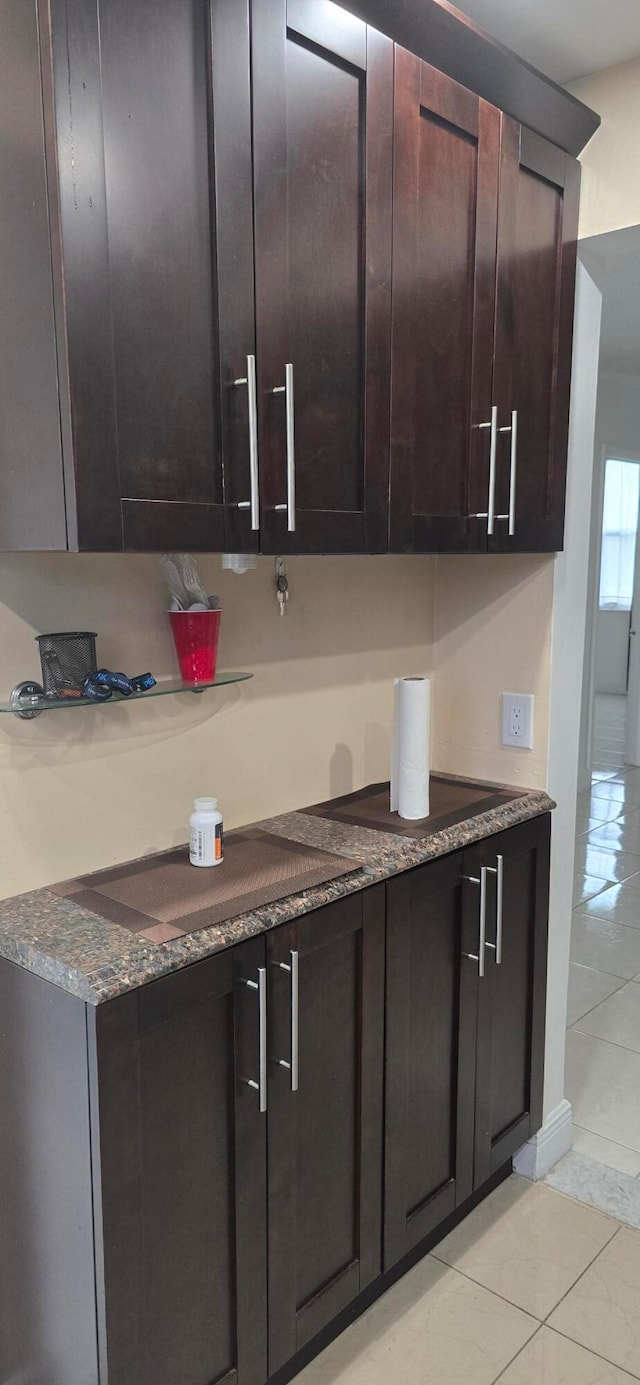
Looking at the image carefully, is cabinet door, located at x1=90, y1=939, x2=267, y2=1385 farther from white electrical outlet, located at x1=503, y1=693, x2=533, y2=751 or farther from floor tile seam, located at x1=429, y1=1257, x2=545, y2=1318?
white electrical outlet, located at x1=503, y1=693, x2=533, y2=751

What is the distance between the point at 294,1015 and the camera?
1.48 m

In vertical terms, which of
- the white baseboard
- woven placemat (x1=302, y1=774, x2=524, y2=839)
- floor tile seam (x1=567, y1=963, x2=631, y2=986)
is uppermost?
woven placemat (x1=302, y1=774, x2=524, y2=839)

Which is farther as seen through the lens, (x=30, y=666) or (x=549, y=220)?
(x=549, y=220)

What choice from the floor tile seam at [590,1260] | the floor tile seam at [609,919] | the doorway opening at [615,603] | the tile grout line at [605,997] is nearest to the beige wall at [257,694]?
the floor tile seam at [590,1260]

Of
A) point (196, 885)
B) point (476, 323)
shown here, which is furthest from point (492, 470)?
point (196, 885)

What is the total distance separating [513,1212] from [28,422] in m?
1.99

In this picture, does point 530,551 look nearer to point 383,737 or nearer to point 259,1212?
point 383,737

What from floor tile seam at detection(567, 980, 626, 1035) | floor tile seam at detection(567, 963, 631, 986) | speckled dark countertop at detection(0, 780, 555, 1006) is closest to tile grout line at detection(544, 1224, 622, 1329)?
floor tile seam at detection(567, 980, 626, 1035)

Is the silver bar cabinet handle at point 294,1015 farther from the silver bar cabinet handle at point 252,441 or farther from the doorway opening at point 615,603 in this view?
the doorway opening at point 615,603

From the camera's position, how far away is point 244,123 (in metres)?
1.29

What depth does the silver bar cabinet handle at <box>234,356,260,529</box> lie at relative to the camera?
133 cm

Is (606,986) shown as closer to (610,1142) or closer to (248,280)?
(610,1142)

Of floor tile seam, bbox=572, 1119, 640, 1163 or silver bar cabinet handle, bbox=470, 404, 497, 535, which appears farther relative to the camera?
floor tile seam, bbox=572, 1119, 640, 1163

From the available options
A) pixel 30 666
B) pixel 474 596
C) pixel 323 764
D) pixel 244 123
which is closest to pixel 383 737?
pixel 323 764
